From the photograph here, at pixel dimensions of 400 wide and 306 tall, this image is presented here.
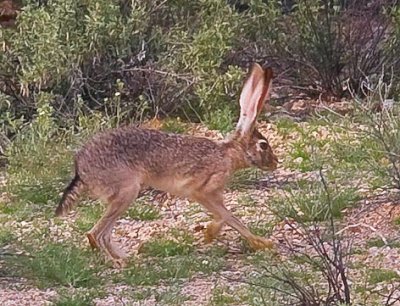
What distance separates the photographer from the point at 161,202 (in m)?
8.05

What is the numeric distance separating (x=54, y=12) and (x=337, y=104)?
2.52 metres

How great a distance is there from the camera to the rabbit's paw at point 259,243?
22.4 feet

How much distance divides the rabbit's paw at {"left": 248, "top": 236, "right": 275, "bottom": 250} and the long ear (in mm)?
865

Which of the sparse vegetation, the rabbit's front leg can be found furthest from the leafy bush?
the rabbit's front leg

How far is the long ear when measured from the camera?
727cm

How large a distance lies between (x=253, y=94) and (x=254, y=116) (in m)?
0.20

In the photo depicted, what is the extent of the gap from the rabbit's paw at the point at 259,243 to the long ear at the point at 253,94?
34.1 inches

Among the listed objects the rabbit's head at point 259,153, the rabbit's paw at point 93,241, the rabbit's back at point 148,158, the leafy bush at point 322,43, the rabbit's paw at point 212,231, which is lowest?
the leafy bush at point 322,43

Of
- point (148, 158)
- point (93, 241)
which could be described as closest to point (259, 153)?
point (148, 158)

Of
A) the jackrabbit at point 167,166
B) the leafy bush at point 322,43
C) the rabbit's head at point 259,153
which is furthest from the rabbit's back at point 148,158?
the leafy bush at point 322,43

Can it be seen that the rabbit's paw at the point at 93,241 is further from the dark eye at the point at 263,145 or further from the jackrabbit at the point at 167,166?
the dark eye at the point at 263,145

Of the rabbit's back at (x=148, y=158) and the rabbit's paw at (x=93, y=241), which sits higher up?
the rabbit's back at (x=148, y=158)

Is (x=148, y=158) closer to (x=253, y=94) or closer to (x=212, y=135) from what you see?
(x=253, y=94)

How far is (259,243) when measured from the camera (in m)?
6.85
